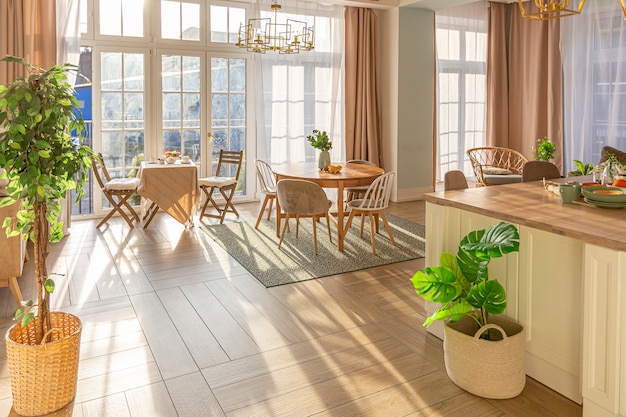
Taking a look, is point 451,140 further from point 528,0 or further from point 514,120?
point 528,0

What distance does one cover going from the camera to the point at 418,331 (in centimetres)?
340

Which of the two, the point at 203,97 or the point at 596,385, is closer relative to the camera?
the point at 596,385

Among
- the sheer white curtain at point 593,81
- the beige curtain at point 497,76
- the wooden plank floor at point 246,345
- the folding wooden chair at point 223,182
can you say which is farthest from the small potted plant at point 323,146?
the sheer white curtain at point 593,81

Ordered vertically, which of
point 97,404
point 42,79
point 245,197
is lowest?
point 97,404

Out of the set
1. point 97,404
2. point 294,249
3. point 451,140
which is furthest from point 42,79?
point 451,140

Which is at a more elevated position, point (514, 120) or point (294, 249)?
point (514, 120)

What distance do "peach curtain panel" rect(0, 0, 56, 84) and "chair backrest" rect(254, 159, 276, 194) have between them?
8.14 feet

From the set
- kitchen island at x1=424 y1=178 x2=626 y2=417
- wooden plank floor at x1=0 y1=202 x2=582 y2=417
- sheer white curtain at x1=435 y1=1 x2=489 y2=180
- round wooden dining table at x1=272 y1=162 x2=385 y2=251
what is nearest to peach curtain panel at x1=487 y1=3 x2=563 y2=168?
sheer white curtain at x1=435 y1=1 x2=489 y2=180

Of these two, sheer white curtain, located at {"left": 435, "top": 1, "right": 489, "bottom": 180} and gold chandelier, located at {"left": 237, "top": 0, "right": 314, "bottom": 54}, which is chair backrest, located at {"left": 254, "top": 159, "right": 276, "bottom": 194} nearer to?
gold chandelier, located at {"left": 237, "top": 0, "right": 314, "bottom": 54}

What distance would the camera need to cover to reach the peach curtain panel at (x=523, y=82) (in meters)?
8.20

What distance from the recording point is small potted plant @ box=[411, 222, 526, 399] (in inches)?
100.0

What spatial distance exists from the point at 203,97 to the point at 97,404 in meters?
5.44

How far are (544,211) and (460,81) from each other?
639 cm

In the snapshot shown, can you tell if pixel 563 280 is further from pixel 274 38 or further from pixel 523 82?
pixel 523 82
